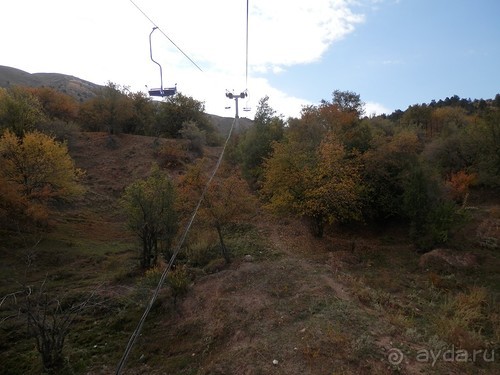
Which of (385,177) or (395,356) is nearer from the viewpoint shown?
(395,356)

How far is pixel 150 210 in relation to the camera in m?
19.0

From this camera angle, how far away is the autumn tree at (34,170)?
2397 cm

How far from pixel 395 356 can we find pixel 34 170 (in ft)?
84.1

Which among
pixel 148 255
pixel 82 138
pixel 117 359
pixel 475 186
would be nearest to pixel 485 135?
pixel 475 186

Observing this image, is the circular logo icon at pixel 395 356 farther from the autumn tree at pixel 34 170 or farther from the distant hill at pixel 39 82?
the distant hill at pixel 39 82

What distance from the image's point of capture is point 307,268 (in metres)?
16.7

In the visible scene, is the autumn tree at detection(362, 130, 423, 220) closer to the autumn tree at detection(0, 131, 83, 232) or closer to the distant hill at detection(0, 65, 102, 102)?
the autumn tree at detection(0, 131, 83, 232)

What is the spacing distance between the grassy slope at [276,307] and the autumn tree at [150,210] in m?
1.99

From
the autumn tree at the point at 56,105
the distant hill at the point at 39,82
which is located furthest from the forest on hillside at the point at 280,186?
the distant hill at the point at 39,82

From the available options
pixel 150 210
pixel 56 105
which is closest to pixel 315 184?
pixel 150 210

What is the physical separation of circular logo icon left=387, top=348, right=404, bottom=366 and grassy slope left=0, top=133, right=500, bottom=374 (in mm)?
124

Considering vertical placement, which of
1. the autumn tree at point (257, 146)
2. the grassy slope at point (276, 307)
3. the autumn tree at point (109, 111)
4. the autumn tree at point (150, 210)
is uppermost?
the autumn tree at point (109, 111)

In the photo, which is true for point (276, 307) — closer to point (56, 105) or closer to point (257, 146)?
point (257, 146)

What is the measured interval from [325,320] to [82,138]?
4289 cm
